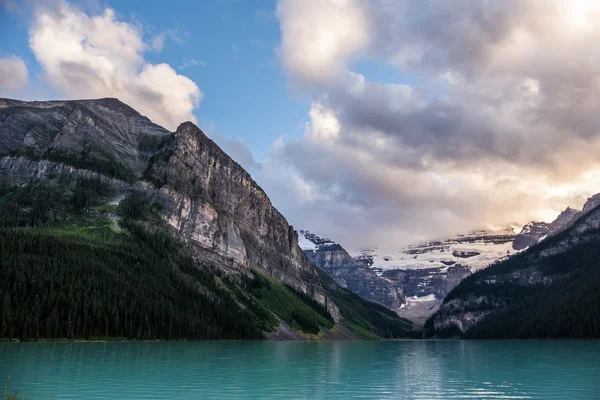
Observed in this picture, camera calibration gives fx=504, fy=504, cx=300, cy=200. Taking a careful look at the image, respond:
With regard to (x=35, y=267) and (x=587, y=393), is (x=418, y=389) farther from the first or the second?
(x=35, y=267)

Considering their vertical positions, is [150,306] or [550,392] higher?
[150,306]

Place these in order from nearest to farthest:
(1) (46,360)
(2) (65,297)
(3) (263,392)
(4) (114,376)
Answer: (3) (263,392), (4) (114,376), (1) (46,360), (2) (65,297)

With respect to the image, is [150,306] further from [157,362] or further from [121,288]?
[157,362]

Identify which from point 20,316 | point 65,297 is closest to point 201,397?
point 20,316

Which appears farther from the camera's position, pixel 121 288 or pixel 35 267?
pixel 121 288

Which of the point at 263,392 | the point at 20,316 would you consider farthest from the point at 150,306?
the point at 263,392

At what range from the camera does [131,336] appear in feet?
518

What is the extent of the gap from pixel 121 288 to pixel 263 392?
464ft

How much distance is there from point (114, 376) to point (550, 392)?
48.1 meters

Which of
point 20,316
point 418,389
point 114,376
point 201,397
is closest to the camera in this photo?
point 201,397

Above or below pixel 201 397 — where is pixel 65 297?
above

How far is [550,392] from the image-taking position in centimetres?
5122

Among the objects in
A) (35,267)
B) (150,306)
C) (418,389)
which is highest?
(35,267)

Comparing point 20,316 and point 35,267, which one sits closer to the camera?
point 20,316
